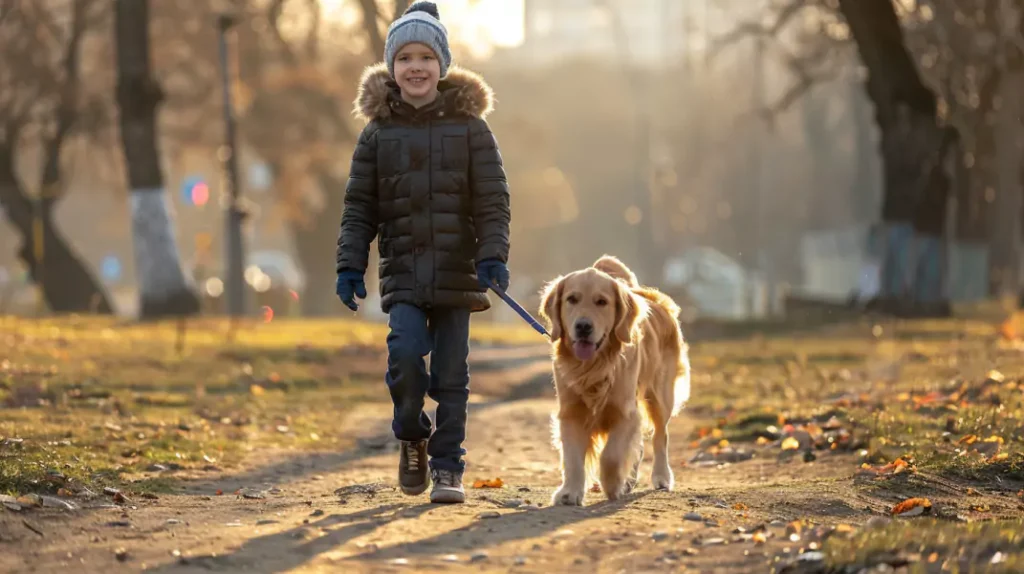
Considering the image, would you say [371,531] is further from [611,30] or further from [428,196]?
[611,30]

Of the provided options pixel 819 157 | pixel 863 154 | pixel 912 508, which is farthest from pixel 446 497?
pixel 819 157

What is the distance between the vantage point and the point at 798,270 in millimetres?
91250

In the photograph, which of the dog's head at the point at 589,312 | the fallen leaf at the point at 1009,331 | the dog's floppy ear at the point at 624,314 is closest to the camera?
the dog's head at the point at 589,312

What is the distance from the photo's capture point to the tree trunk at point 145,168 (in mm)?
26516

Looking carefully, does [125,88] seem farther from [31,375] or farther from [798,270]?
[798,270]

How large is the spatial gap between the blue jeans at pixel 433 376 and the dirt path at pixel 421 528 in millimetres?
328

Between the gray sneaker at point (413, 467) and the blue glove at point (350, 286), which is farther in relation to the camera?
the gray sneaker at point (413, 467)

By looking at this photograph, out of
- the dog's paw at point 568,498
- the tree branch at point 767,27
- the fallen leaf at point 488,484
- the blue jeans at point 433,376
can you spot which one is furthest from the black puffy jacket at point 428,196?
the tree branch at point 767,27

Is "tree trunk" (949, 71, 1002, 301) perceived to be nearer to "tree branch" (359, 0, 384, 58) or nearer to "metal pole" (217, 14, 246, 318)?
"tree branch" (359, 0, 384, 58)

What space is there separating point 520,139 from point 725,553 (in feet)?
149

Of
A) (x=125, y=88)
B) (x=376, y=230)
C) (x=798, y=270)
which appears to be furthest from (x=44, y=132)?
(x=798, y=270)

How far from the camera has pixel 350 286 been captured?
824 cm

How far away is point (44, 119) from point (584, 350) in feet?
97.1

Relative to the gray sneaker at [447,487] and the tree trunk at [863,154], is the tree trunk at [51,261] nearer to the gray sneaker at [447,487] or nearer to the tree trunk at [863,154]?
the gray sneaker at [447,487]
